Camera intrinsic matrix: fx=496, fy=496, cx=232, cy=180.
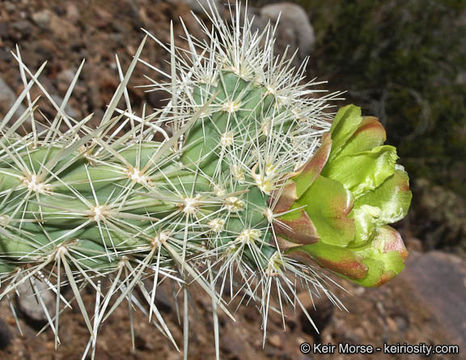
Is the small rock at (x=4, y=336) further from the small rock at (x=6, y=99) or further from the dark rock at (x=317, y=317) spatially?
the dark rock at (x=317, y=317)

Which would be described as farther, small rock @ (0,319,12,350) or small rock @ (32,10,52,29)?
small rock @ (32,10,52,29)

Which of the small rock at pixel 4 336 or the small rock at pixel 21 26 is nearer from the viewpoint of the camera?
the small rock at pixel 4 336

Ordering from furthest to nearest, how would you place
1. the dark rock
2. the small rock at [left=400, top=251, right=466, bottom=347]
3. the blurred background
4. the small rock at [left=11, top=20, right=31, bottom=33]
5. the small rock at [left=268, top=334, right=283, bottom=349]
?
1. the small rock at [left=400, top=251, right=466, bottom=347]
2. the dark rock
3. the small rock at [left=268, top=334, right=283, bottom=349]
4. the small rock at [left=11, top=20, right=31, bottom=33]
5. the blurred background

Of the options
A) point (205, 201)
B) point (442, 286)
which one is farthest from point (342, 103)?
point (205, 201)

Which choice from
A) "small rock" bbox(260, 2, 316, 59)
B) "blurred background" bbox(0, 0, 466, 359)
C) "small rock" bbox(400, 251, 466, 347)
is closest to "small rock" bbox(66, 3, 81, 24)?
"blurred background" bbox(0, 0, 466, 359)

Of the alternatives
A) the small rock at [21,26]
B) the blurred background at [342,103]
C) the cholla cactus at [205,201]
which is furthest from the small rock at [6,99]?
the cholla cactus at [205,201]

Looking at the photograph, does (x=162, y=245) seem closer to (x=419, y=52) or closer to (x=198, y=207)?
(x=198, y=207)

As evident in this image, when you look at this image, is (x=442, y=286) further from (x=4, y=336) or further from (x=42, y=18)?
(x=42, y=18)

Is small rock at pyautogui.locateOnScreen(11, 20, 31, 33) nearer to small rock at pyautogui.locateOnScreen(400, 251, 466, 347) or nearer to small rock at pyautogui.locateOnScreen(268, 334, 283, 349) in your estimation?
small rock at pyautogui.locateOnScreen(268, 334, 283, 349)
